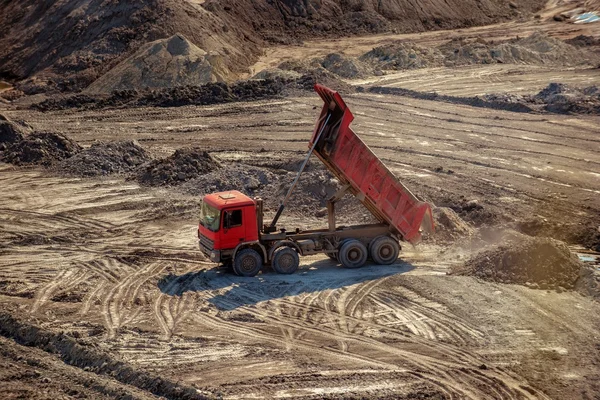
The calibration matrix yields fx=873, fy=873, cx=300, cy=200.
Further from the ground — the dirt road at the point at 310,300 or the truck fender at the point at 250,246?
the truck fender at the point at 250,246

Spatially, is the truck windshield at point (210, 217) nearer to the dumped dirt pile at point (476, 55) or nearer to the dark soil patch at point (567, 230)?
the dark soil patch at point (567, 230)

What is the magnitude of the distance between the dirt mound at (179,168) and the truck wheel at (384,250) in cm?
818

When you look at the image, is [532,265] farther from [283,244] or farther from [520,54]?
[520,54]

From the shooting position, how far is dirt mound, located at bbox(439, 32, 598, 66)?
4394 centimetres

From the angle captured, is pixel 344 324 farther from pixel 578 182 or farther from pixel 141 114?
pixel 141 114

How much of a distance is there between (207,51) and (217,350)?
1093 inches

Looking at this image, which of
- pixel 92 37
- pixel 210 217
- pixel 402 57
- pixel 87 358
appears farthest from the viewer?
pixel 402 57

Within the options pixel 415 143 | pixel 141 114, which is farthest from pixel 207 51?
pixel 415 143

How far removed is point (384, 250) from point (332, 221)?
1.34 metres

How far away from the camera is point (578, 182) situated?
25.9 metres

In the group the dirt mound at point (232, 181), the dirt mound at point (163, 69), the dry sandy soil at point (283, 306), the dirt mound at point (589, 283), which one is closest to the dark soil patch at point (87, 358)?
the dry sandy soil at point (283, 306)

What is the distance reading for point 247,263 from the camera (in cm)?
1872

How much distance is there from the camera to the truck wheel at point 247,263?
1862 cm

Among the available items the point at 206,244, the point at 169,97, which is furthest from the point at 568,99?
the point at 206,244
